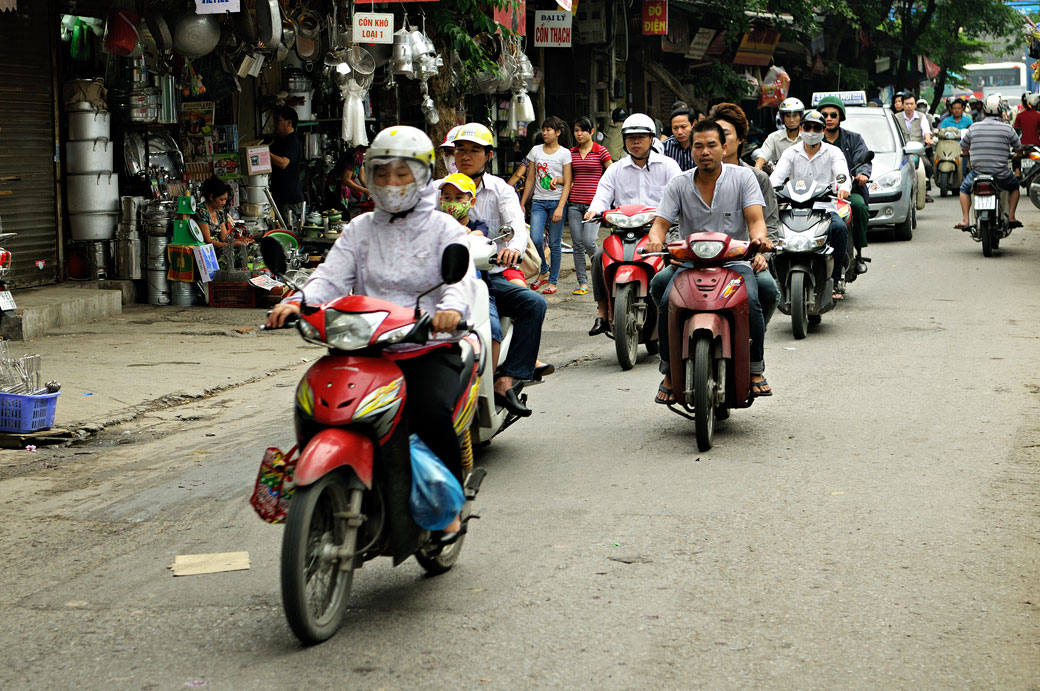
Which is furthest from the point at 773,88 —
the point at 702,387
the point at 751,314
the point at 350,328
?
the point at 350,328

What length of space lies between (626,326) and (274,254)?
5224 millimetres

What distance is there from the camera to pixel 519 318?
7262mm

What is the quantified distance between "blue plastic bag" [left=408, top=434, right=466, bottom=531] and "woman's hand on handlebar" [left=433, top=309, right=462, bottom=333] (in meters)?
0.41

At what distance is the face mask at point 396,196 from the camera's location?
4.75 m

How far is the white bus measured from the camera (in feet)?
212

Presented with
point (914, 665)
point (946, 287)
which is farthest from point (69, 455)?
point (946, 287)

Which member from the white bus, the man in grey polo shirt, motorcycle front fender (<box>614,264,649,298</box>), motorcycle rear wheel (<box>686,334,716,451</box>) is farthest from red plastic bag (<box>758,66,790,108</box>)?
the white bus

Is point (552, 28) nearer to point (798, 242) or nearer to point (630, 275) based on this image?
point (798, 242)

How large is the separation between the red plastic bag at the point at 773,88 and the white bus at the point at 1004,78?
36.5 meters

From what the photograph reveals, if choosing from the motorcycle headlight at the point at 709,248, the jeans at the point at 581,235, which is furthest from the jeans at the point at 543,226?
the motorcycle headlight at the point at 709,248

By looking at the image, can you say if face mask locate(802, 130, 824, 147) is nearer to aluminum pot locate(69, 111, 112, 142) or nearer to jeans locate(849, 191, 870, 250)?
jeans locate(849, 191, 870, 250)

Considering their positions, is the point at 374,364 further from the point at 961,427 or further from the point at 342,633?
the point at 961,427

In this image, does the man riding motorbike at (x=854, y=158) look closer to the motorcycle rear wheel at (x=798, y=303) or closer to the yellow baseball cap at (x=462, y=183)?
the motorcycle rear wheel at (x=798, y=303)

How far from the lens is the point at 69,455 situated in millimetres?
7348
